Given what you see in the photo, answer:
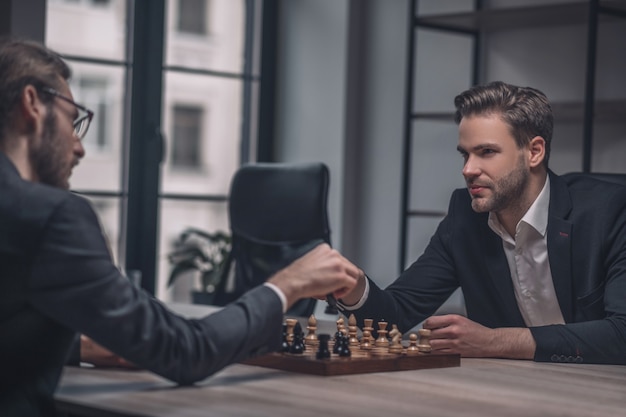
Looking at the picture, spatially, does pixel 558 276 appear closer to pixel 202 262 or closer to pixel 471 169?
pixel 471 169

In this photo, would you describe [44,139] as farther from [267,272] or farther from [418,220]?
[418,220]

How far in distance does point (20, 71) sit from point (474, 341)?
1.16m

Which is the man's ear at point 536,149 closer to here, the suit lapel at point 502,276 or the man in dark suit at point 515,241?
the man in dark suit at point 515,241

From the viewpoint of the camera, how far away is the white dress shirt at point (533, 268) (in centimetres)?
274

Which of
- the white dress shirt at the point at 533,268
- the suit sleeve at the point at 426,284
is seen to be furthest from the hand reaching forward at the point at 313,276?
the white dress shirt at the point at 533,268

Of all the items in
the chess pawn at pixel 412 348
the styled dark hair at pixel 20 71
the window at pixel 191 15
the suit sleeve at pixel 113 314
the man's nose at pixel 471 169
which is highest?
the window at pixel 191 15

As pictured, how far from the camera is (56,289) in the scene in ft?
5.30

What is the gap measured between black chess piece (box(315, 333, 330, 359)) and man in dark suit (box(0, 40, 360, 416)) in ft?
0.68

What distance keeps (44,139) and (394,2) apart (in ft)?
13.0

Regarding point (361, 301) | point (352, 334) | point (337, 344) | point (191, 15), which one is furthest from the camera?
point (191, 15)

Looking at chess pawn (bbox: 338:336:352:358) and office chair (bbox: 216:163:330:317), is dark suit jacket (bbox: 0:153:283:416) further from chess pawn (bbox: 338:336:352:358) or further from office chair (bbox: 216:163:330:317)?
office chair (bbox: 216:163:330:317)

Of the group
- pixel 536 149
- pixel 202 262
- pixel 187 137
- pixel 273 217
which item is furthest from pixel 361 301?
pixel 187 137

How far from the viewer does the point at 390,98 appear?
5.51 meters

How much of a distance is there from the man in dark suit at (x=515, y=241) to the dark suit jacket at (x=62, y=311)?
0.91 meters
